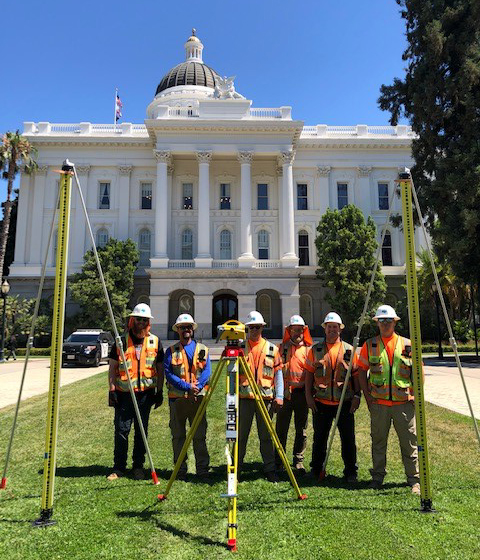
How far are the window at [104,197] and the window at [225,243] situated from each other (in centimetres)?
1054

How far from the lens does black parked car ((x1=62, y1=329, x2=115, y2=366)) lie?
851 inches

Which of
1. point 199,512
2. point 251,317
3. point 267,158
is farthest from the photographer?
point 267,158

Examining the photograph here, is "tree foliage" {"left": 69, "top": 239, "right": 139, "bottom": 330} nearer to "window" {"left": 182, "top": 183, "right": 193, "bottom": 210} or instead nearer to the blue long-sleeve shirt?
"window" {"left": 182, "top": 183, "right": 193, "bottom": 210}

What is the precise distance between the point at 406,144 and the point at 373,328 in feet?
60.2

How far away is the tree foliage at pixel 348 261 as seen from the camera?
105 ft

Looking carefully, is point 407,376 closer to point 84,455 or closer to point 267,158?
point 84,455

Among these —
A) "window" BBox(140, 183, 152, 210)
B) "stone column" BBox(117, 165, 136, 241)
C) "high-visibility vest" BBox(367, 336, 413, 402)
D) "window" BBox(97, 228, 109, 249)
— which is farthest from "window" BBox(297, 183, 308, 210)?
"high-visibility vest" BBox(367, 336, 413, 402)

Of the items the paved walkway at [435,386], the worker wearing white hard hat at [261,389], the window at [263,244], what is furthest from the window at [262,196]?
the worker wearing white hard hat at [261,389]

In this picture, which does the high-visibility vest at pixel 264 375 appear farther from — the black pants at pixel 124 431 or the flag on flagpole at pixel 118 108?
the flag on flagpole at pixel 118 108

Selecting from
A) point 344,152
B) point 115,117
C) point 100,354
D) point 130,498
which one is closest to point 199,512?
point 130,498

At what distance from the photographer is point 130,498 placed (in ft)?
16.6

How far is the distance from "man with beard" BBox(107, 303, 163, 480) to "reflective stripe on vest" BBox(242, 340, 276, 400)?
1.16 meters

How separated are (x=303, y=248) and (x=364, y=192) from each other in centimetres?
757

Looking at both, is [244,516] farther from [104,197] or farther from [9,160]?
[104,197]
